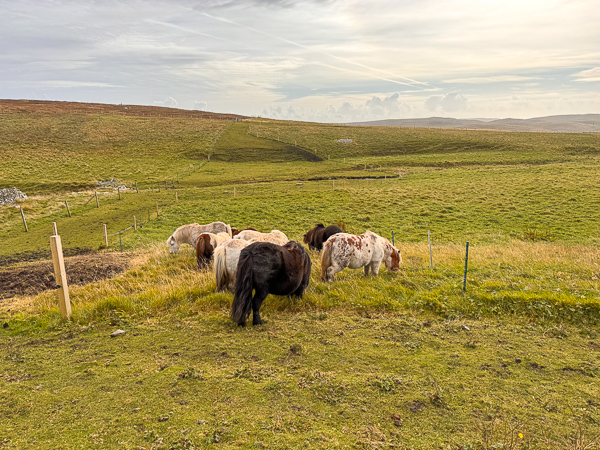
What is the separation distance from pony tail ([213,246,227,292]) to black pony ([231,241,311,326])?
5.09ft

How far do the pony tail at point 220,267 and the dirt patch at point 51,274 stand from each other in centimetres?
495

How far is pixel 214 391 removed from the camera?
480 cm

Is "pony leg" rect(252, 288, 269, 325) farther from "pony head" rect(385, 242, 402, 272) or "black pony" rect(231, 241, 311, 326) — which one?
"pony head" rect(385, 242, 402, 272)

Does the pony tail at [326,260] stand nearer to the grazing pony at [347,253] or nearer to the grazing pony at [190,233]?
the grazing pony at [347,253]

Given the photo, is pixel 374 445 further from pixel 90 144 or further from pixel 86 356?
pixel 90 144

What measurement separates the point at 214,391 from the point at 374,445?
2.31 m

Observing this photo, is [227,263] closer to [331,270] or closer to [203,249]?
[331,270]

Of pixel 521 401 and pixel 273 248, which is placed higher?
pixel 273 248

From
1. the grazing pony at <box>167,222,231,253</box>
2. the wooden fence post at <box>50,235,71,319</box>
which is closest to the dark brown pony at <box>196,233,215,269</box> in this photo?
the grazing pony at <box>167,222,231,253</box>

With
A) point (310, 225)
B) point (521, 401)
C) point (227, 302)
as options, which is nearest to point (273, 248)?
point (227, 302)

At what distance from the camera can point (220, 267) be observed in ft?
27.9

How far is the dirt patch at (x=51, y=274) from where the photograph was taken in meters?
10.4

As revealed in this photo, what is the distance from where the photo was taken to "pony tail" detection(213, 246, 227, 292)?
27.8 ft

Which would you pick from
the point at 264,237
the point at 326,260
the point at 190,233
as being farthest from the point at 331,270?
the point at 190,233
